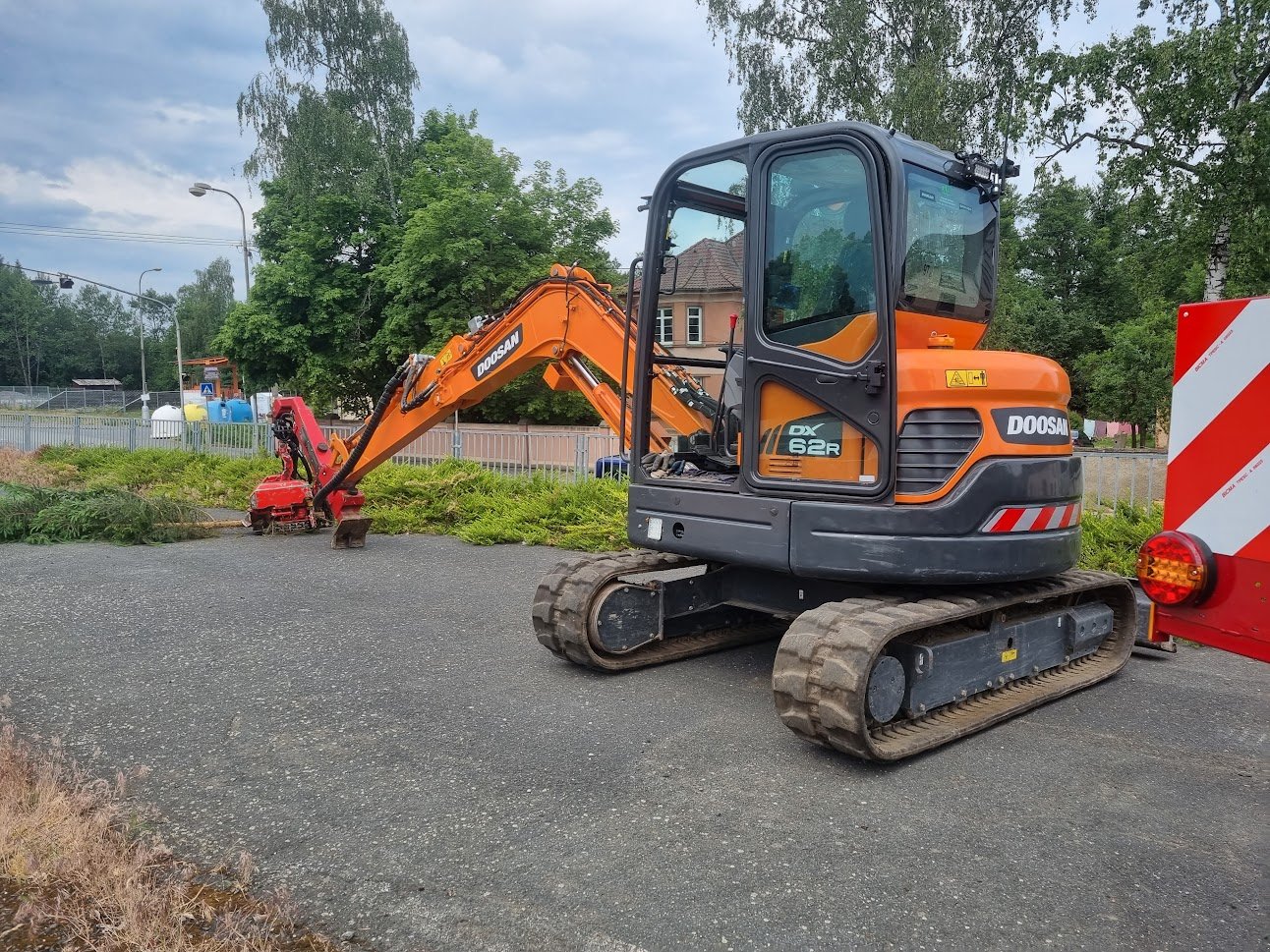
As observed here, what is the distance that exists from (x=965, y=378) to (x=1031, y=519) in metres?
0.83

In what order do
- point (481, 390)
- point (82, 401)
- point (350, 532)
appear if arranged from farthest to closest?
point (82, 401), point (350, 532), point (481, 390)

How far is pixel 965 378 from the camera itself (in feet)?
13.8

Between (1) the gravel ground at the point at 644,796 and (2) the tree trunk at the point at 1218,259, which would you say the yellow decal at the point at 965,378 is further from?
(2) the tree trunk at the point at 1218,259

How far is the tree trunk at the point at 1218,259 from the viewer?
15719 millimetres

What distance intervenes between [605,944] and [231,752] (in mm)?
2359

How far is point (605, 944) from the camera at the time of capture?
2699 millimetres

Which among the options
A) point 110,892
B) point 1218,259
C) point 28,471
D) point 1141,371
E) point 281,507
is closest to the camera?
point 110,892

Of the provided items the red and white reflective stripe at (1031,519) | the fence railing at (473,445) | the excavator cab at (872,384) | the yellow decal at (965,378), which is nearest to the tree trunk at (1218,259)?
the fence railing at (473,445)

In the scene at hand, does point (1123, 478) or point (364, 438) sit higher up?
point (364, 438)

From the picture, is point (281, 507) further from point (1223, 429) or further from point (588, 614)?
point (1223, 429)

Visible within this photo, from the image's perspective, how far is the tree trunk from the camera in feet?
51.6

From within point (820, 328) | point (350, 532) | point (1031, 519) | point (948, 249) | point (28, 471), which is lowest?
point (350, 532)

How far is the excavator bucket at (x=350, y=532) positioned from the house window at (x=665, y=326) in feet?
19.0

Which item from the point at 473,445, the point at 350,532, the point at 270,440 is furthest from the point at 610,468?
the point at 270,440
